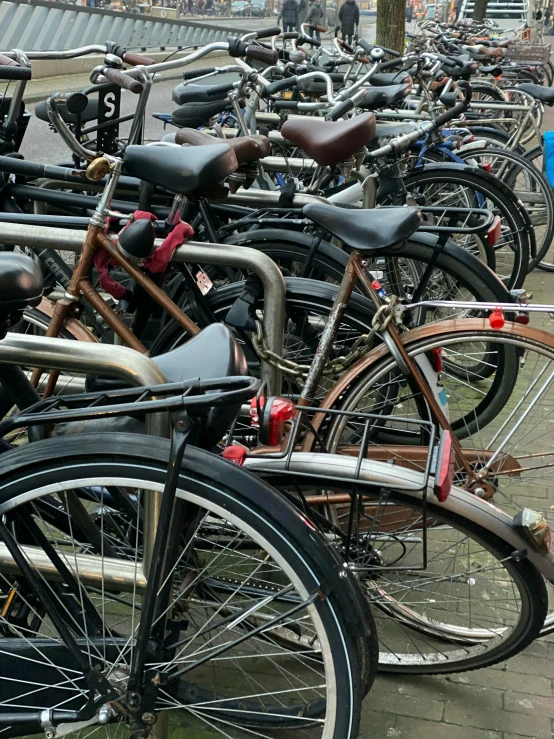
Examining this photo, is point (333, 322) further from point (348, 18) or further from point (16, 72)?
point (348, 18)

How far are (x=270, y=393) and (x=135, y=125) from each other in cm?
138

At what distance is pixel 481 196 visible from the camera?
15.9 feet

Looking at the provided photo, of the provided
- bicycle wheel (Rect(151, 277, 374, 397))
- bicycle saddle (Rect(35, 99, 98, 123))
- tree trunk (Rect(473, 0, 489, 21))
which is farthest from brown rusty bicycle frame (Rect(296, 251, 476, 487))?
tree trunk (Rect(473, 0, 489, 21))

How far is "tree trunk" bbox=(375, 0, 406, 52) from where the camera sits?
29.6 feet

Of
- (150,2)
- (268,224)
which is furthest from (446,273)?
(150,2)

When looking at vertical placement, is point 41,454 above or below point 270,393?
below

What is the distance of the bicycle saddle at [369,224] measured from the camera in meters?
2.48

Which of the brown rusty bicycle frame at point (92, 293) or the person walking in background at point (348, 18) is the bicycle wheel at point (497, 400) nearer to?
the brown rusty bicycle frame at point (92, 293)

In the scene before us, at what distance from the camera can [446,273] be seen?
12.0 feet

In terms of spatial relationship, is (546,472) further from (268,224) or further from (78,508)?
(78,508)

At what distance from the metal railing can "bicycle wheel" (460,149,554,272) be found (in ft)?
42.3

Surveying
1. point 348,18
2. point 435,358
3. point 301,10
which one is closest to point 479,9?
point 348,18

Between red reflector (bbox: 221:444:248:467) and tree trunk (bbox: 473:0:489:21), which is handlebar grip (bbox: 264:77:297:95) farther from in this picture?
tree trunk (bbox: 473:0:489:21)

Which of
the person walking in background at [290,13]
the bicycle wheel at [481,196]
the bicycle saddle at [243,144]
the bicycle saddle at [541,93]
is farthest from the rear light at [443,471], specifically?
the person walking in background at [290,13]
